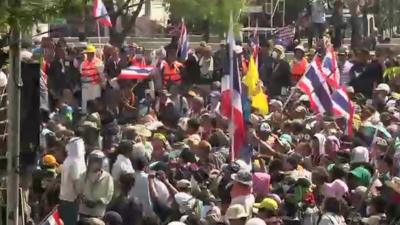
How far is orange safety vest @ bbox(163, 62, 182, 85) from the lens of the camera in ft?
76.0

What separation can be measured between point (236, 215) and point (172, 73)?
1173 centimetres

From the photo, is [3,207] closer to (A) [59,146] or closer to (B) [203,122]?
(A) [59,146]

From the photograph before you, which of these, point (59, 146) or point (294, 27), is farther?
point (294, 27)

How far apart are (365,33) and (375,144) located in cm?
1507

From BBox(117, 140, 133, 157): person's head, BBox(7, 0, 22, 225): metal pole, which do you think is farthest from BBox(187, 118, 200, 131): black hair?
BBox(7, 0, 22, 225): metal pole

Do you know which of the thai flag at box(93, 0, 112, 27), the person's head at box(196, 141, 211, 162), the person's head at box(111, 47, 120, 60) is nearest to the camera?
the thai flag at box(93, 0, 112, 27)

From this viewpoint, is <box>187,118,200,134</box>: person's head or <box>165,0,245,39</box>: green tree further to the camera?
<box>187,118,200,134</box>: person's head

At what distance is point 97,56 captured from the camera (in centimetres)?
2411

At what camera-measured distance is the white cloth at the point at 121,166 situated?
1388 centimetres

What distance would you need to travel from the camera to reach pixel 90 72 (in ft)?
75.2

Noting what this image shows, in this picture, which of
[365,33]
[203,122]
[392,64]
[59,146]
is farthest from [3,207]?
[365,33]

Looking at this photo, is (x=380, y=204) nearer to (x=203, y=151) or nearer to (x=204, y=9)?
(x=203, y=151)

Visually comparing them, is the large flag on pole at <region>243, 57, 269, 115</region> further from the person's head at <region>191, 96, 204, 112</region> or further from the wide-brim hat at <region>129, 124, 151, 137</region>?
the wide-brim hat at <region>129, 124, 151, 137</region>

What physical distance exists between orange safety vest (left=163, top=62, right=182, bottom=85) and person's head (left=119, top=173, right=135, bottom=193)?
9739mm
